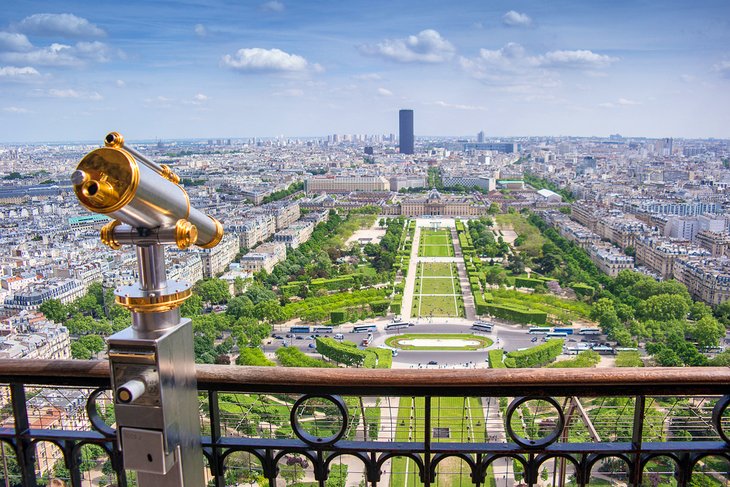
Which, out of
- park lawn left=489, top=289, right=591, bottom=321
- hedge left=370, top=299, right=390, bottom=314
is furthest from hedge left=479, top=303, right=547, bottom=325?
hedge left=370, top=299, right=390, bottom=314

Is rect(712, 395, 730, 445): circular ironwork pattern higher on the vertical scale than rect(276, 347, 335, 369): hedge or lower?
higher

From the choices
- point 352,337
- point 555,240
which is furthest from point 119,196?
point 555,240

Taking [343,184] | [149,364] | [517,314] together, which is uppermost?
[149,364]

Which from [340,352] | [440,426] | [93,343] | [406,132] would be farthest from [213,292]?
[406,132]

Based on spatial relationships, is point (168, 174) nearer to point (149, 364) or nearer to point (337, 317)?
point (149, 364)

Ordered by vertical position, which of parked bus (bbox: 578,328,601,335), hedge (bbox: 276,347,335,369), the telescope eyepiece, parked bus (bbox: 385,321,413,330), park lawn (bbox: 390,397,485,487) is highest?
the telescope eyepiece

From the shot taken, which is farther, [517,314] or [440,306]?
[440,306]

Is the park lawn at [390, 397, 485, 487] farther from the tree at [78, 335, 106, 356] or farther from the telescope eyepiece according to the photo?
the tree at [78, 335, 106, 356]
